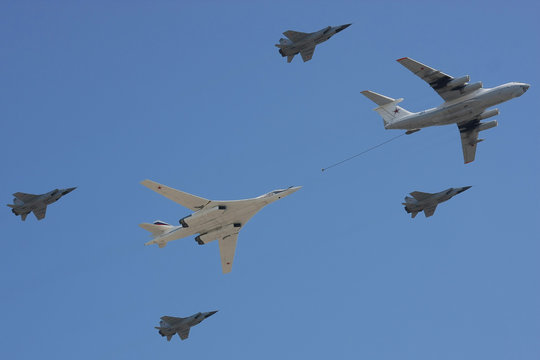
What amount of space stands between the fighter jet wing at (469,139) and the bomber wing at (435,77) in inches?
181

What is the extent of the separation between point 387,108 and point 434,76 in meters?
4.67

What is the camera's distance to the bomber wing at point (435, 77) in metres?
65.3

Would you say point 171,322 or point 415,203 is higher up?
point 415,203

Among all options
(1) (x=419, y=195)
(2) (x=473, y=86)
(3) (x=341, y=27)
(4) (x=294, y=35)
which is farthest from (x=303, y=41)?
(1) (x=419, y=195)

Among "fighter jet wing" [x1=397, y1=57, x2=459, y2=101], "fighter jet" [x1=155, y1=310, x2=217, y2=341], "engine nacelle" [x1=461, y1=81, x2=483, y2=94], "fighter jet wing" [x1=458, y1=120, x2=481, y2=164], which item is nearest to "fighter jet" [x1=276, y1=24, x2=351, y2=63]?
"fighter jet wing" [x1=397, y1=57, x2=459, y2=101]

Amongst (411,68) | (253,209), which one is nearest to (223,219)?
(253,209)

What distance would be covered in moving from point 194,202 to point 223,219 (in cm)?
297

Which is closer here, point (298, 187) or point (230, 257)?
point (298, 187)

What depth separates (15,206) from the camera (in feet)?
208

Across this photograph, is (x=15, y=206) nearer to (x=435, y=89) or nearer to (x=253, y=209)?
(x=253, y=209)

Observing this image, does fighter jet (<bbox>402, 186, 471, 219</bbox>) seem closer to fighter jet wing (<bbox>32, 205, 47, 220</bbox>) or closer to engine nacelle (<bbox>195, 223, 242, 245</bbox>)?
engine nacelle (<bbox>195, 223, 242, 245</bbox>)

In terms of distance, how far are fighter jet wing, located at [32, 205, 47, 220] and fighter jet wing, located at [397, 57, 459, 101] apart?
99.1 feet

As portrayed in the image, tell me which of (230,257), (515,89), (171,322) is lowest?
(171,322)

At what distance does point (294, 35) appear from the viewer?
63.5 meters
